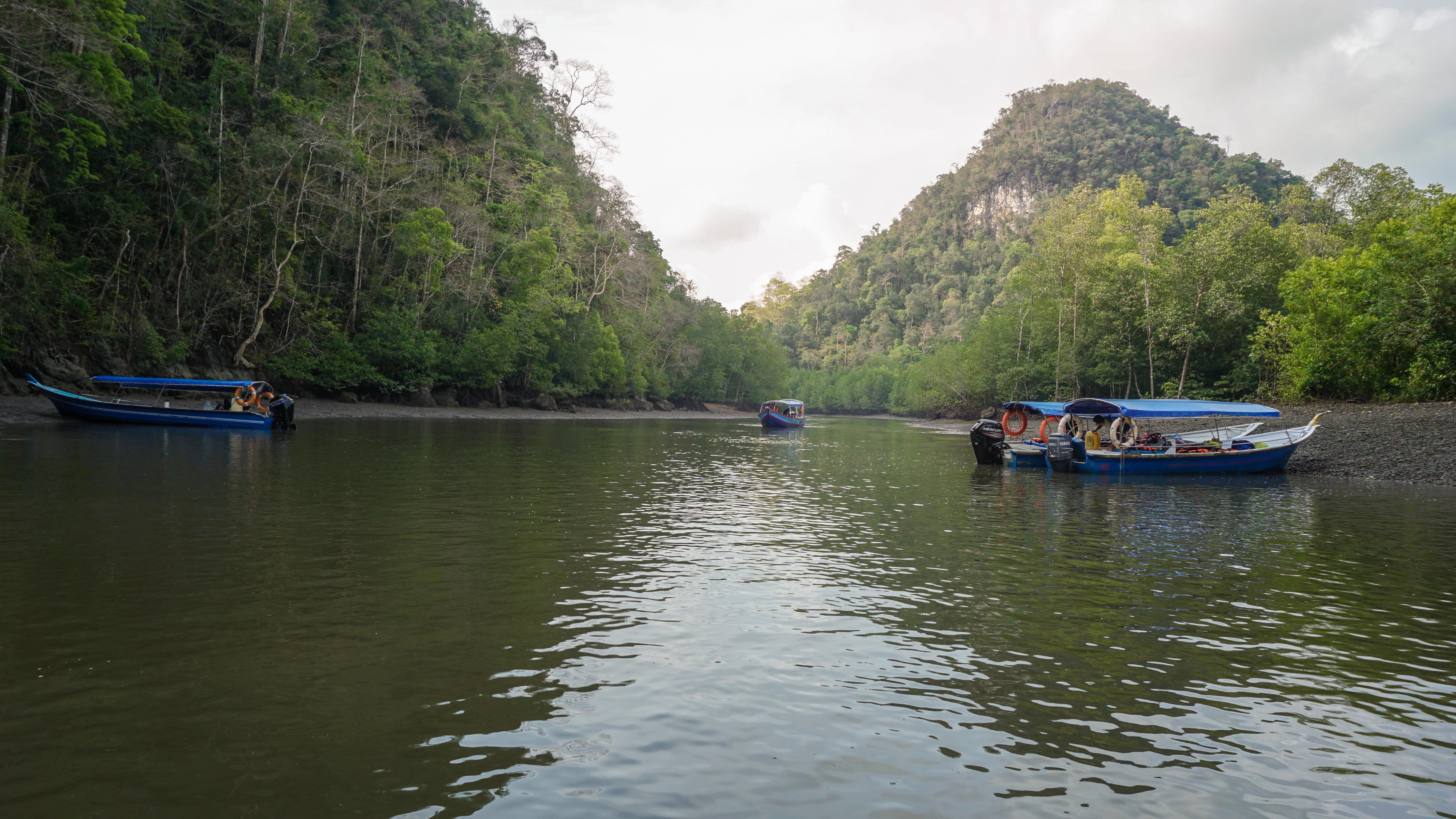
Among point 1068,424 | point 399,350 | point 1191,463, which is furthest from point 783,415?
point 1191,463

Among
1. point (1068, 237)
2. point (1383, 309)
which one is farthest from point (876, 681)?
point (1068, 237)

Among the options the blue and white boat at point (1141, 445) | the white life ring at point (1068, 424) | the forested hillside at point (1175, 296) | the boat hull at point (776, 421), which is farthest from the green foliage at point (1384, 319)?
the boat hull at point (776, 421)

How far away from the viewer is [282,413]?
33.6 meters

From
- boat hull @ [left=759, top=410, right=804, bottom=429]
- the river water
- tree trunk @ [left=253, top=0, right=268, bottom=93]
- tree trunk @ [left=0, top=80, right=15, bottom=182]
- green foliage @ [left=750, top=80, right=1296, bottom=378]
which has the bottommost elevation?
the river water

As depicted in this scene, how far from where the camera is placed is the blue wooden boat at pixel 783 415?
6216 cm

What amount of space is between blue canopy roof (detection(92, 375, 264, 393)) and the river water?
57.1 ft

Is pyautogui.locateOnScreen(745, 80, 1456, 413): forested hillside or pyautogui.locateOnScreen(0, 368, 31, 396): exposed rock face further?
pyautogui.locateOnScreen(745, 80, 1456, 413): forested hillside

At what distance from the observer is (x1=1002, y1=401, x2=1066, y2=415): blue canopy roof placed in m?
31.0

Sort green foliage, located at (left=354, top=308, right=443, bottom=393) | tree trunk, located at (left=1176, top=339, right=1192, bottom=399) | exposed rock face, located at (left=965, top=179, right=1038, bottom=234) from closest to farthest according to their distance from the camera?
green foliage, located at (left=354, top=308, right=443, bottom=393) < tree trunk, located at (left=1176, top=339, right=1192, bottom=399) < exposed rock face, located at (left=965, top=179, right=1038, bottom=234)

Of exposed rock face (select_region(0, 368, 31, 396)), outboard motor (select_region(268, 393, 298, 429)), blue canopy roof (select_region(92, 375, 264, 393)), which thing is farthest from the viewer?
outboard motor (select_region(268, 393, 298, 429))

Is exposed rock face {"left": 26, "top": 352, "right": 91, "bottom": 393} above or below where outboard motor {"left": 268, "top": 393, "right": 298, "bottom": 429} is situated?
above

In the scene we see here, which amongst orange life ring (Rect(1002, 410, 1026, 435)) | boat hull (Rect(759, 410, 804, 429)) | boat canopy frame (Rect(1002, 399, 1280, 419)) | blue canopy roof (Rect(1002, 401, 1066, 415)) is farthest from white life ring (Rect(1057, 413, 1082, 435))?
boat hull (Rect(759, 410, 804, 429))

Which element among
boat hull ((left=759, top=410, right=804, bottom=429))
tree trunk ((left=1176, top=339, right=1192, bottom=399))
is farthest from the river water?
boat hull ((left=759, top=410, right=804, bottom=429))

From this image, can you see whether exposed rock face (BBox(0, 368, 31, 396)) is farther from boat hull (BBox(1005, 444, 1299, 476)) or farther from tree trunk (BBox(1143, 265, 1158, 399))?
tree trunk (BBox(1143, 265, 1158, 399))
